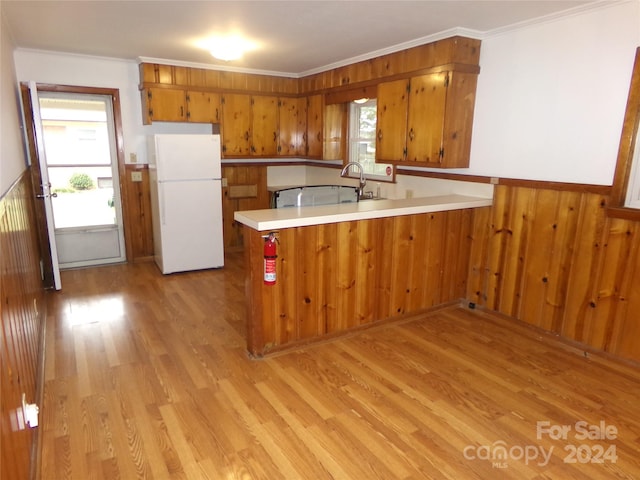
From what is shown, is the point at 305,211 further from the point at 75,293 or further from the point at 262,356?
the point at 75,293

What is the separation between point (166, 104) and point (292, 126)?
A: 5.03ft

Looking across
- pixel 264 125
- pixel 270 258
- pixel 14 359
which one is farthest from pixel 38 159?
pixel 14 359

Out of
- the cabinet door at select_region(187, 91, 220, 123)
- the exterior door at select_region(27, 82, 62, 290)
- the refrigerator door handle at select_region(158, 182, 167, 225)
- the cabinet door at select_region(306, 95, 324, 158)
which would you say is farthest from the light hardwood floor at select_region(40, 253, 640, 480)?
the cabinet door at select_region(306, 95, 324, 158)

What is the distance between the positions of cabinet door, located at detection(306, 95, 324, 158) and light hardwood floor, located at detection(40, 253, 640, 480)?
Answer: 2.51 meters

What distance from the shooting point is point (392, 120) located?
392 cm

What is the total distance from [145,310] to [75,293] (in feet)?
3.13

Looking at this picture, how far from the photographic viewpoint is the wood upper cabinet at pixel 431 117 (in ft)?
11.3

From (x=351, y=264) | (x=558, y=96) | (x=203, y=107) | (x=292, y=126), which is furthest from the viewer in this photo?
(x=292, y=126)

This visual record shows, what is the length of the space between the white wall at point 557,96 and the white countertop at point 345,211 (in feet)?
1.16

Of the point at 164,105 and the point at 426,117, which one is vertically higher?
the point at 164,105

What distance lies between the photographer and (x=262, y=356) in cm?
289

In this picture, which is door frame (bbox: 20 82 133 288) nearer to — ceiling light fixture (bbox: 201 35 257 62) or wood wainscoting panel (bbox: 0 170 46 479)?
ceiling light fixture (bbox: 201 35 257 62)

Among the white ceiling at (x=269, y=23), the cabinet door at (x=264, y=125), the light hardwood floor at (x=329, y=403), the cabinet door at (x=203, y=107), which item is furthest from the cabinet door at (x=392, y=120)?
the cabinet door at (x=203, y=107)

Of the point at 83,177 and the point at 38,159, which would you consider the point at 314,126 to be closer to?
the point at 83,177
